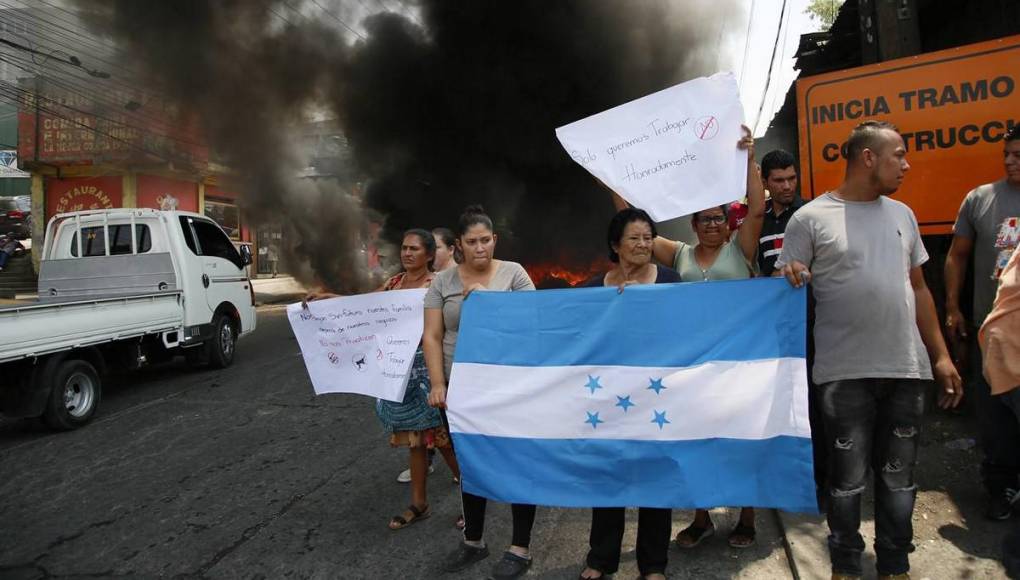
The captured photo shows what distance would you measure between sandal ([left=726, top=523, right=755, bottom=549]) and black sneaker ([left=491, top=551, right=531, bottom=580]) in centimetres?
103

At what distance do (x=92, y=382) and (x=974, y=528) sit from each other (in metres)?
7.09

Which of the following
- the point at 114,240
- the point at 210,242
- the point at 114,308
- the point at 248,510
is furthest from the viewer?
the point at 210,242

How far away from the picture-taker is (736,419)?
2.33 metres

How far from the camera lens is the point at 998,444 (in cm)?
303

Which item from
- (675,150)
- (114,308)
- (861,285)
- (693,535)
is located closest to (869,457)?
(861,285)

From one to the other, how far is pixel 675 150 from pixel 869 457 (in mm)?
1465

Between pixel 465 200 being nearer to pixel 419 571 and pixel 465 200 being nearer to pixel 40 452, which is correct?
pixel 40 452

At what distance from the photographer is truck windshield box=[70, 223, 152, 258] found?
7.92 meters

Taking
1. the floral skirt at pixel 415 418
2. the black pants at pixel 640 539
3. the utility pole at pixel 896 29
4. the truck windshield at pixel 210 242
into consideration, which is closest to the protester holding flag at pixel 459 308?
the black pants at pixel 640 539

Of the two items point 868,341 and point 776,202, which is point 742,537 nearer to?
point 868,341

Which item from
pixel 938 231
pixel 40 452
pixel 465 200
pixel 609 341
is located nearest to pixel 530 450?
pixel 609 341

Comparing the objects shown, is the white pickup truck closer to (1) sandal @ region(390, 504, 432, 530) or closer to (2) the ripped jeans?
(1) sandal @ region(390, 504, 432, 530)

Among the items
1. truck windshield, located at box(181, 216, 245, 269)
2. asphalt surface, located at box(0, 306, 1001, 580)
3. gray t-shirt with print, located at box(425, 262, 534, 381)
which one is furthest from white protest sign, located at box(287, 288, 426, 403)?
truck windshield, located at box(181, 216, 245, 269)

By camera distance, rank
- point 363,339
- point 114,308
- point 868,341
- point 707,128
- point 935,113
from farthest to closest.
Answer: point 114,308 → point 935,113 → point 363,339 → point 707,128 → point 868,341
